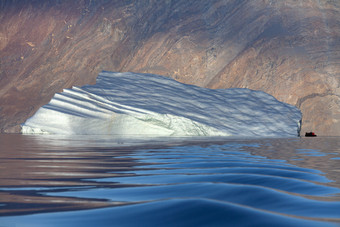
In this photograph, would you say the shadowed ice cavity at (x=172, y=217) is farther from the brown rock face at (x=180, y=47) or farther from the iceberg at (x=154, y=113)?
the brown rock face at (x=180, y=47)

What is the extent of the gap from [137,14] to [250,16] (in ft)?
66.0

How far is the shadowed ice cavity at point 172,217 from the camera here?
2.22m

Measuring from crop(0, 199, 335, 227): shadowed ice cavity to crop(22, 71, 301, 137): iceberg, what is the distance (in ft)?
68.0

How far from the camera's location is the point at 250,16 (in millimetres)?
59031

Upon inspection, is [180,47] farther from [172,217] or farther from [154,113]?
[172,217]

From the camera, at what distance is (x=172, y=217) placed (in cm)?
232

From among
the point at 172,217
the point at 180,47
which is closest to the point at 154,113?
the point at 172,217

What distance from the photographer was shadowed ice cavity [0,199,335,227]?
7.28ft

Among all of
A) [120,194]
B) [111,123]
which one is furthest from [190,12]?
[120,194]

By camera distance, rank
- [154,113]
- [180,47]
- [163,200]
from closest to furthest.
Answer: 1. [163,200]
2. [154,113]
3. [180,47]

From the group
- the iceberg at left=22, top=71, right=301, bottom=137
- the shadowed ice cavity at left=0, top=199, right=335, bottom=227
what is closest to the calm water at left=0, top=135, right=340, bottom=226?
the shadowed ice cavity at left=0, top=199, right=335, bottom=227

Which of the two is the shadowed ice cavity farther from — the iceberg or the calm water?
the iceberg

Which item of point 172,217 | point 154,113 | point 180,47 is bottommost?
point 172,217

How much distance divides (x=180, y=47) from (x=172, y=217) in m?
60.6
